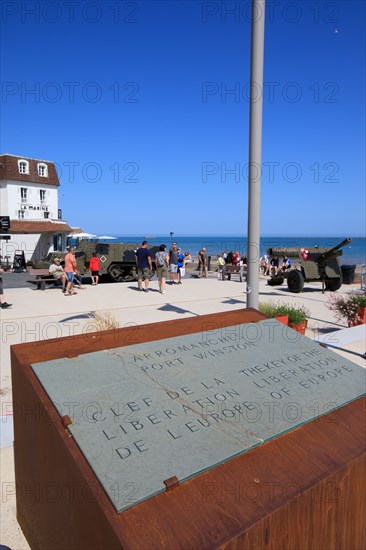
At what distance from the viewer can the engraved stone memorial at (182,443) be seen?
5.27 feet

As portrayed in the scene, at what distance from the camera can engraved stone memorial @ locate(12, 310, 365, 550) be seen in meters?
1.61

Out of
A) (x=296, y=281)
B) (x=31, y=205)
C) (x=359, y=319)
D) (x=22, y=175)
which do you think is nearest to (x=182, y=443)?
(x=359, y=319)

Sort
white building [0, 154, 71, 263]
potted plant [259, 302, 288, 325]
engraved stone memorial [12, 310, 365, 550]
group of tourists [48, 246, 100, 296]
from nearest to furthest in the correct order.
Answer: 1. engraved stone memorial [12, 310, 365, 550]
2. potted plant [259, 302, 288, 325]
3. group of tourists [48, 246, 100, 296]
4. white building [0, 154, 71, 263]

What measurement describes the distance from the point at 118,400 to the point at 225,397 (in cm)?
61

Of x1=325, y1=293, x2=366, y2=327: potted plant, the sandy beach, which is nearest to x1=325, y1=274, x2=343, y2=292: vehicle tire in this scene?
the sandy beach

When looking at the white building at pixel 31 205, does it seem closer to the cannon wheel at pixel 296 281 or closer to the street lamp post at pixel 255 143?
the cannon wheel at pixel 296 281

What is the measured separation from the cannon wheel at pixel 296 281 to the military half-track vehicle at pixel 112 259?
18.5ft

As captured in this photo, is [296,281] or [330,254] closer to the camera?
[330,254]

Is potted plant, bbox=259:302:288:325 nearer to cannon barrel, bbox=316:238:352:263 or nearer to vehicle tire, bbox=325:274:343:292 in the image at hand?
cannon barrel, bbox=316:238:352:263

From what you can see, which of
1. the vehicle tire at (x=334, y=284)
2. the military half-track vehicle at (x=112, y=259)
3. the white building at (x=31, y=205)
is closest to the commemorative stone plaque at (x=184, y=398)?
the vehicle tire at (x=334, y=284)

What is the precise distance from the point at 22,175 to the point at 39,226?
25.2ft

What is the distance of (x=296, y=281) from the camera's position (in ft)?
43.8

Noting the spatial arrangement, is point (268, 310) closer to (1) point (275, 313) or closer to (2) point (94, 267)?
(1) point (275, 313)

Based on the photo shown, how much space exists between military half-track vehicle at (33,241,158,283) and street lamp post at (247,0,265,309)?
35.0 ft
